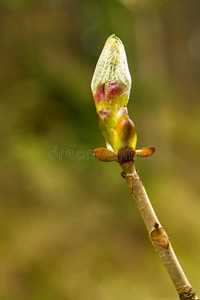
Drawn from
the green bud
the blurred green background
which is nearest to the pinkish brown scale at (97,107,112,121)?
the green bud

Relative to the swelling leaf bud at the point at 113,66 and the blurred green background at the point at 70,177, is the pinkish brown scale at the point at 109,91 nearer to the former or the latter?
the swelling leaf bud at the point at 113,66

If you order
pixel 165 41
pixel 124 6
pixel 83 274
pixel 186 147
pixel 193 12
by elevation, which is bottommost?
pixel 83 274

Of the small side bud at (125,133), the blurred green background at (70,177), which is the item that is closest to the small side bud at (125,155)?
the small side bud at (125,133)

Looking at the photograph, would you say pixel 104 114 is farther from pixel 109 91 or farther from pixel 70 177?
pixel 70 177

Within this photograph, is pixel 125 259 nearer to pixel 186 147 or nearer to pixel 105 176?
pixel 105 176

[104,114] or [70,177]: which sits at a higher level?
[70,177]

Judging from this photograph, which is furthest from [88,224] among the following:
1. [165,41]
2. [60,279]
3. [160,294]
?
[165,41]

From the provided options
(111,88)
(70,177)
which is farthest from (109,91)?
(70,177)
